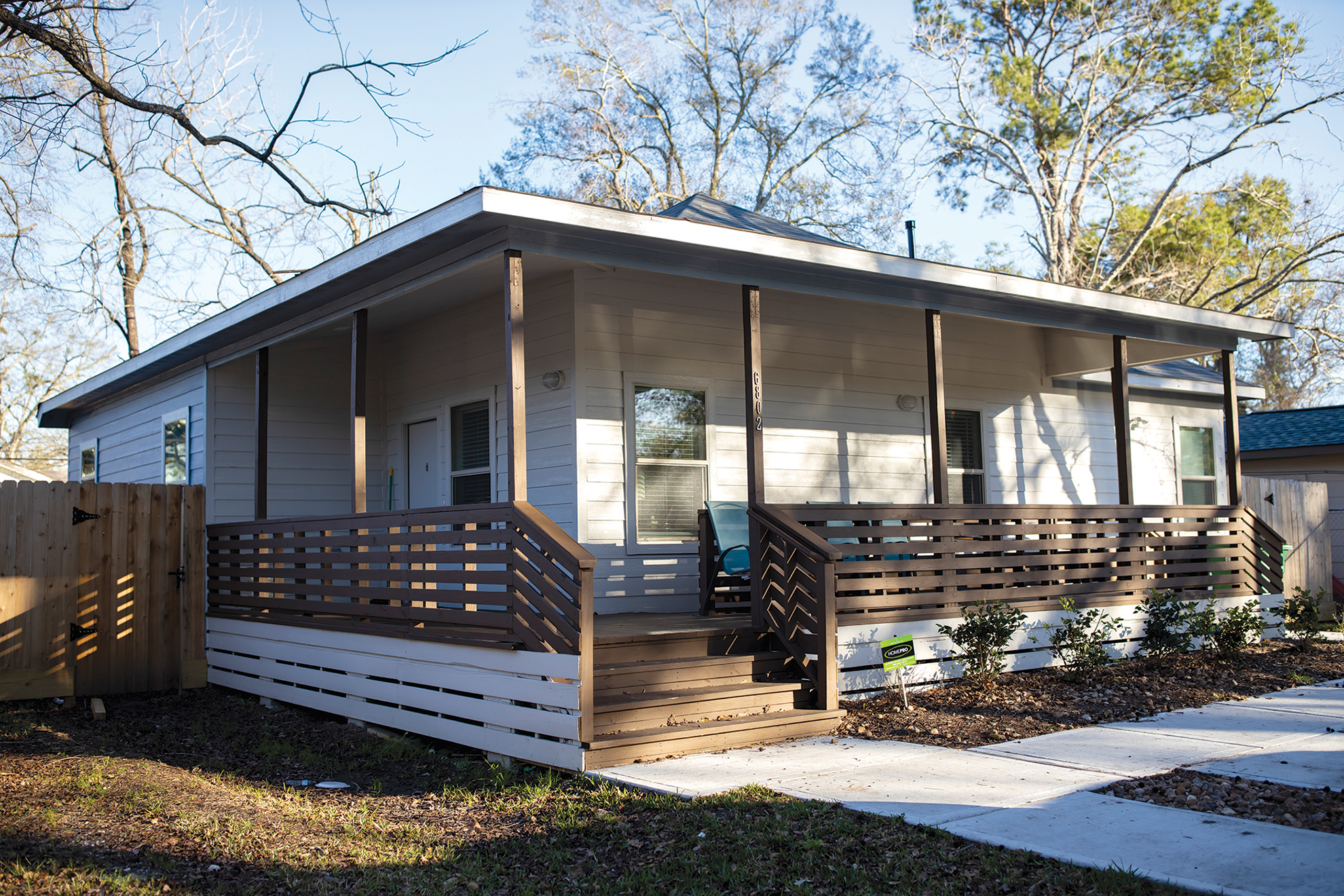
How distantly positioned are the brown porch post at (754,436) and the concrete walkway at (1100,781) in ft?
3.68

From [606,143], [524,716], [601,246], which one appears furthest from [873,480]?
[606,143]

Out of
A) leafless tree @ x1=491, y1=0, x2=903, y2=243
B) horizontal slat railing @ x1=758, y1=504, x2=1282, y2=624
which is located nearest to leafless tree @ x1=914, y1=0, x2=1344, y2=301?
leafless tree @ x1=491, y1=0, x2=903, y2=243

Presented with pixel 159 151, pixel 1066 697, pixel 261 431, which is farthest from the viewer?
pixel 159 151

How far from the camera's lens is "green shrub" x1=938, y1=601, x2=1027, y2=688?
7391mm

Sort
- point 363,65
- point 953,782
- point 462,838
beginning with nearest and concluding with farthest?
point 462,838 < point 953,782 < point 363,65

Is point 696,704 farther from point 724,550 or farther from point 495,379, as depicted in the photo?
point 495,379

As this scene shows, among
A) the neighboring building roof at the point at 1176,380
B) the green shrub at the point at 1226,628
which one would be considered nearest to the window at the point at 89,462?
the neighboring building roof at the point at 1176,380

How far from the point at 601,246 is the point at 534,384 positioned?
2.03m

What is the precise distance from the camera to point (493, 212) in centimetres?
575

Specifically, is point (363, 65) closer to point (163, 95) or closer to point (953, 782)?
point (163, 95)

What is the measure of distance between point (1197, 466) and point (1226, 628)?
5115 mm

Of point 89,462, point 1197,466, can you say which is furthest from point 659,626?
point 89,462

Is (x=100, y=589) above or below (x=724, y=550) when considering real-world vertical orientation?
below

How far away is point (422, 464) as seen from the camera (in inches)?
384
